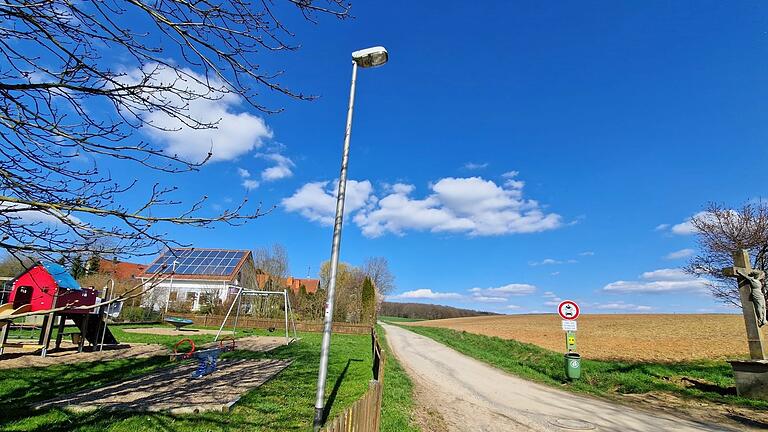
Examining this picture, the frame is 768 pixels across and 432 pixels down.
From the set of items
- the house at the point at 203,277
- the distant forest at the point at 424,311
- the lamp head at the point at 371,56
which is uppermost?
the lamp head at the point at 371,56

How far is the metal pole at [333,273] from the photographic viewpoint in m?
5.02

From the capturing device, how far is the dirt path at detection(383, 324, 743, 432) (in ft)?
22.6

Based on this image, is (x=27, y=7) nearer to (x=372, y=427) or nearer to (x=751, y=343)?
(x=372, y=427)

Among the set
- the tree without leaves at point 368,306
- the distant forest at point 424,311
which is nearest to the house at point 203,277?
the tree without leaves at point 368,306

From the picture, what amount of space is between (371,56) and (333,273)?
136 inches

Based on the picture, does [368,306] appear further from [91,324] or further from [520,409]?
[520,409]

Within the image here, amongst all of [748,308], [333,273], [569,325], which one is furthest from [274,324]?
[748,308]

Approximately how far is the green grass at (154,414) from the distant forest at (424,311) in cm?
11903

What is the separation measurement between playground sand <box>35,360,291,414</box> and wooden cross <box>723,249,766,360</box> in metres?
11.5

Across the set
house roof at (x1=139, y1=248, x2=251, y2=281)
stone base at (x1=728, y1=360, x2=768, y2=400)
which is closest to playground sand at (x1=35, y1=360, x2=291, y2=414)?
stone base at (x1=728, y1=360, x2=768, y2=400)

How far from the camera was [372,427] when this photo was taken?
474 centimetres

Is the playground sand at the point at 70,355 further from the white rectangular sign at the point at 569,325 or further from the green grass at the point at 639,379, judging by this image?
Result: the white rectangular sign at the point at 569,325

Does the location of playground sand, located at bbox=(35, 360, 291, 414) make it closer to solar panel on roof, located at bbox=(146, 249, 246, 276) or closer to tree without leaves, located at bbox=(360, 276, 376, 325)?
tree without leaves, located at bbox=(360, 276, 376, 325)

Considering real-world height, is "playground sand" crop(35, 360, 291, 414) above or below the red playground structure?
below
